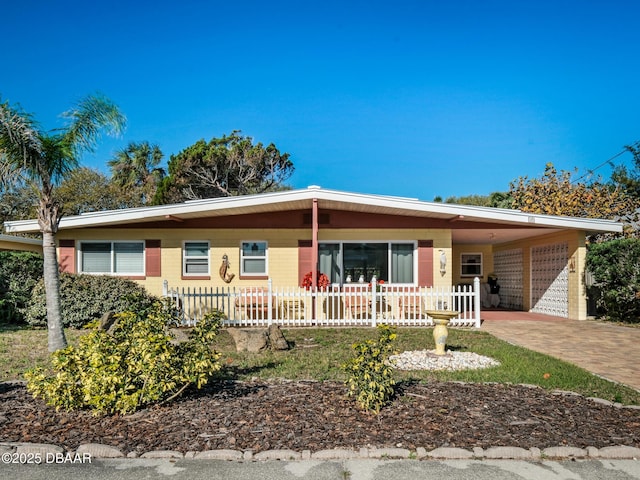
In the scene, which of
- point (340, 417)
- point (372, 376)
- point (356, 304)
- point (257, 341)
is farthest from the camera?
point (356, 304)

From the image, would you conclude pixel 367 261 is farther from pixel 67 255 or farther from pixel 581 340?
pixel 67 255

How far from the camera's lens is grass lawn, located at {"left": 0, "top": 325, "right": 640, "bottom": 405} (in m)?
6.28

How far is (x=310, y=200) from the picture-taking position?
12.4 metres

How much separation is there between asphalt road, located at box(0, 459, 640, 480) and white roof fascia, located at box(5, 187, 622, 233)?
859 centimetres

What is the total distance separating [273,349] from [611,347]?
6183 millimetres

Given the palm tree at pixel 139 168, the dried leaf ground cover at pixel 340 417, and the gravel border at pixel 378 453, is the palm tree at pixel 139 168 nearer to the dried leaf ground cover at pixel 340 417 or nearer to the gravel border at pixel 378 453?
the dried leaf ground cover at pixel 340 417

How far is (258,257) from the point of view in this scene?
1367 cm

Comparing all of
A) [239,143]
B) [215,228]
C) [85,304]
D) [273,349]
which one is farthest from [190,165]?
[273,349]

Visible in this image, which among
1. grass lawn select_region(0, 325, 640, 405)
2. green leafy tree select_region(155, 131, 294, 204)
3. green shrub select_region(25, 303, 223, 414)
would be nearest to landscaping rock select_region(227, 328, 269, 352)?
grass lawn select_region(0, 325, 640, 405)

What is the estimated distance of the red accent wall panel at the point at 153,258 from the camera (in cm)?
1345

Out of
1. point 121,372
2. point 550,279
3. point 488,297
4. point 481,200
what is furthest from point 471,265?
point 481,200

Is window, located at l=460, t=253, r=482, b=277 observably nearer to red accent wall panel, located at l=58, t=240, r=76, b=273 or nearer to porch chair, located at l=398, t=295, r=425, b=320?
porch chair, located at l=398, t=295, r=425, b=320

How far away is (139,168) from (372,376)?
29220mm

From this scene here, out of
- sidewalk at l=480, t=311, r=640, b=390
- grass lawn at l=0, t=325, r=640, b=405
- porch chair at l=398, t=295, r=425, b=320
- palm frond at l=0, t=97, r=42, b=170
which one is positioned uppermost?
palm frond at l=0, t=97, r=42, b=170
